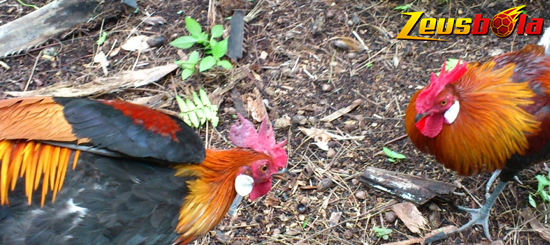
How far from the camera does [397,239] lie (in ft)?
11.6

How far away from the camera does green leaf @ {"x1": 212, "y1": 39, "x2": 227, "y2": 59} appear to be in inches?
175

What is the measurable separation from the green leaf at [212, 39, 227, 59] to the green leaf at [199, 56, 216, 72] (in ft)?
0.24

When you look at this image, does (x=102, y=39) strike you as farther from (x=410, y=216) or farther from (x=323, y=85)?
(x=410, y=216)

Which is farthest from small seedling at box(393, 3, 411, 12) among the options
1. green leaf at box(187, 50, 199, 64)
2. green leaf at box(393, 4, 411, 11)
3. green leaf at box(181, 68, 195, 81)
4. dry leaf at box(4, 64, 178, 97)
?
dry leaf at box(4, 64, 178, 97)

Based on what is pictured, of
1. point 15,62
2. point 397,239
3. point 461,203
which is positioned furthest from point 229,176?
point 15,62

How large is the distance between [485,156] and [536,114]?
1.41ft

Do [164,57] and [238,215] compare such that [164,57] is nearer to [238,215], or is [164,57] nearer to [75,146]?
[238,215]

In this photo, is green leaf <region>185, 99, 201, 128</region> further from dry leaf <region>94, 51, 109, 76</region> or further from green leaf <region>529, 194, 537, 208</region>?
green leaf <region>529, 194, 537, 208</region>

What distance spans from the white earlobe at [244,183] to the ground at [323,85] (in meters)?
0.81

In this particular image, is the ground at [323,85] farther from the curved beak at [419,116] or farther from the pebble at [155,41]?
the curved beak at [419,116]

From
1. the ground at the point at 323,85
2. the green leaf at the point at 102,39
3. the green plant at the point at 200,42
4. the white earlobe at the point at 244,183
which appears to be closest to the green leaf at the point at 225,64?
the green plant at the point at 200,42

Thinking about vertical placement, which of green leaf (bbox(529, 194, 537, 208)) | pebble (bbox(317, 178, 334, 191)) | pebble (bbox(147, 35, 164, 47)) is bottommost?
green leaf (bbox(529, 194, 537, 208))

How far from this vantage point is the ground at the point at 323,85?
364 centimetres

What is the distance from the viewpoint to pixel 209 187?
2.81m
